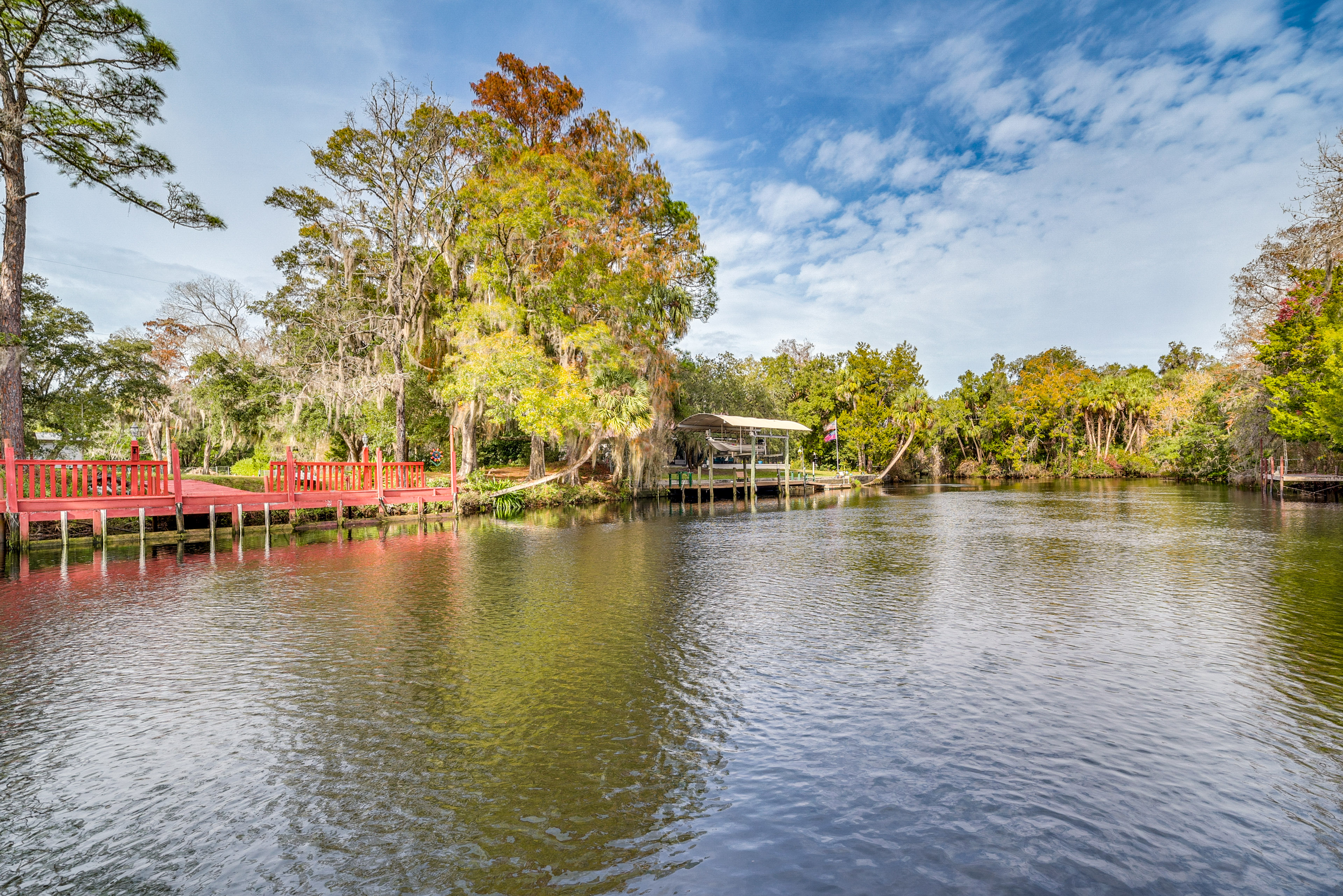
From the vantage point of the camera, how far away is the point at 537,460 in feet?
94.5

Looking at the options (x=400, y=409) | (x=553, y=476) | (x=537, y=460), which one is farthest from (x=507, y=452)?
(x=400, y=409)

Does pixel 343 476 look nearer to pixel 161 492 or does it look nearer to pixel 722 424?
pixel 161 492

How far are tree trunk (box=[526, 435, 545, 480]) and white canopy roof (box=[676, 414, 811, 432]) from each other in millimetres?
6693

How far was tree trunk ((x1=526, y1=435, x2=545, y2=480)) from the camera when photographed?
1123 inches

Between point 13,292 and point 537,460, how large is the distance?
1670 cm

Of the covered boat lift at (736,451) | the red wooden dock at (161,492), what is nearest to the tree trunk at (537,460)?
the red wooden dock at (161,492)

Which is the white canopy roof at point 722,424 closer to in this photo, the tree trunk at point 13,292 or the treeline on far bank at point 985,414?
the treeline on far bank at point 985,414

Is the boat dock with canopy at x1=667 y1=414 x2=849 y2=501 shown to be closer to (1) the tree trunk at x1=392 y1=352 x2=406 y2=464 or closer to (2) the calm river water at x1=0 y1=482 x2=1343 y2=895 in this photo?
(1) the tree trunk at x1=392 y1=352 x2=406 y2=464

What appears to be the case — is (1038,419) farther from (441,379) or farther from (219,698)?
(219,698)

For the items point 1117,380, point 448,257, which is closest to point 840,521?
point 448,257

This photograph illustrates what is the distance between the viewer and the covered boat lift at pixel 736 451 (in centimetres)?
3177

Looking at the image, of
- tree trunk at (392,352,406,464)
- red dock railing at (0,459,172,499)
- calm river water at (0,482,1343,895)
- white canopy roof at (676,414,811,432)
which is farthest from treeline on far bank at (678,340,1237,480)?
calm river water at (0,482,1343,895)

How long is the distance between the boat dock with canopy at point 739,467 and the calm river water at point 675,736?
20.5 metres

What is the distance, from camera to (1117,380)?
55.3m
